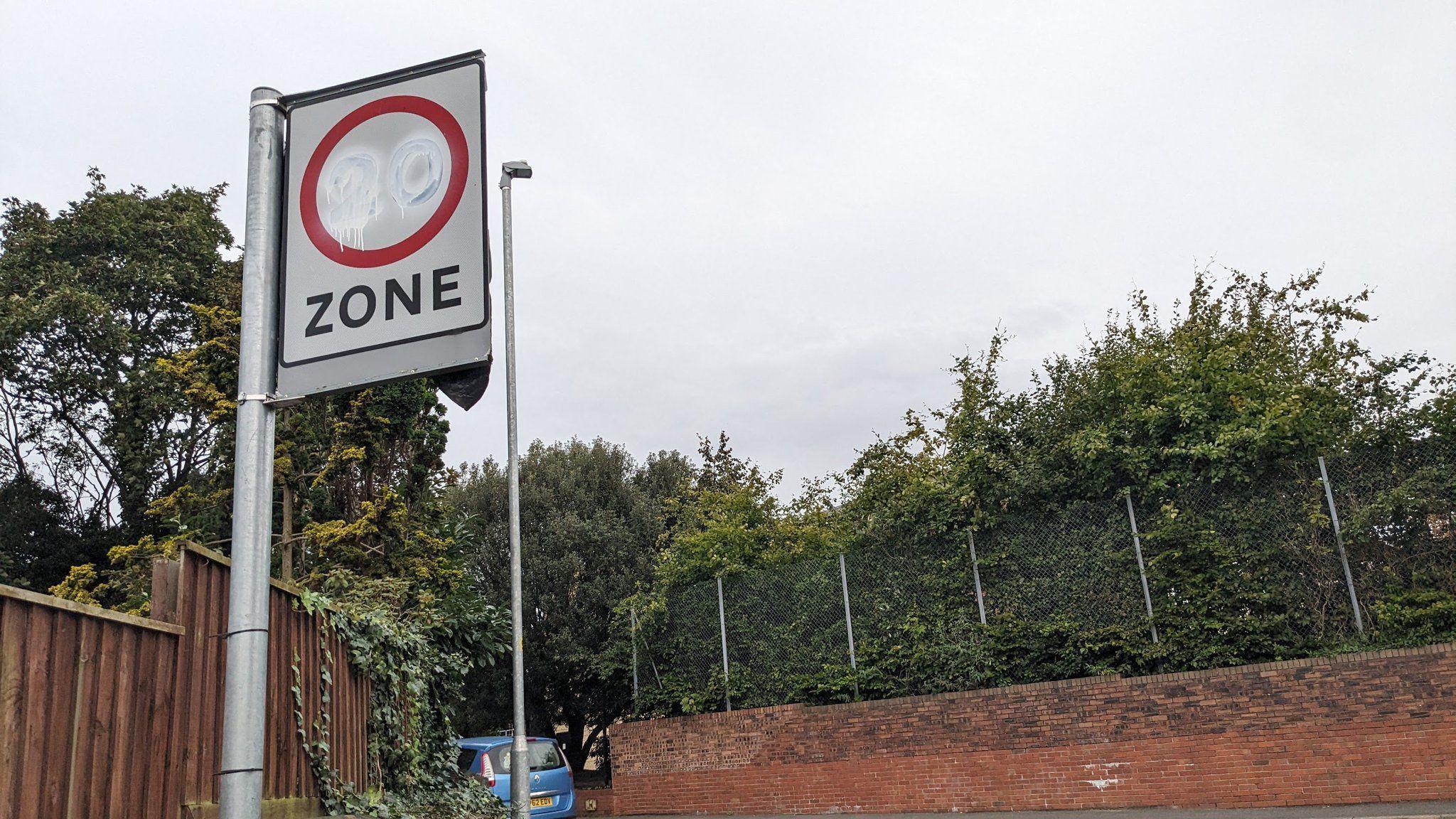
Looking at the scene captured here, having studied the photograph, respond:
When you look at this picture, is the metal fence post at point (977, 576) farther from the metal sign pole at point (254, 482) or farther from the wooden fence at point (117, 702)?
the metal sign pole at point (254, 482)

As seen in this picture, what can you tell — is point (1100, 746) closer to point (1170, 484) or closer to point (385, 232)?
point (1170, 484)

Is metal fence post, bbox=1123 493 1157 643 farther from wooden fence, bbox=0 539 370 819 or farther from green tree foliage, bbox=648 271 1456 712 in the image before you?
wooden fence, bbox=0 539 370 819

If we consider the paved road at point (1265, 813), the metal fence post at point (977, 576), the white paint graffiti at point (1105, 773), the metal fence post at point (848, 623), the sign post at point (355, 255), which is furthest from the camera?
the metal fence post at point (848, 623)

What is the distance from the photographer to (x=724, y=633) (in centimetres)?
1764

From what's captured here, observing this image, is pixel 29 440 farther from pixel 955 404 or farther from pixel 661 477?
pixel 955 404

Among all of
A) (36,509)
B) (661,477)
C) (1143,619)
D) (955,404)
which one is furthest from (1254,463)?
(36,509)

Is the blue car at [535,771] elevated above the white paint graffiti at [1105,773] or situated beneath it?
elevated above

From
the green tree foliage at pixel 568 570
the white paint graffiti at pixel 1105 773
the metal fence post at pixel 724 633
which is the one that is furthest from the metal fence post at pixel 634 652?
the white paint graffiti at pixel 1105 773

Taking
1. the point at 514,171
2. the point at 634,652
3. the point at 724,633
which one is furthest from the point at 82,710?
the point at 634,652

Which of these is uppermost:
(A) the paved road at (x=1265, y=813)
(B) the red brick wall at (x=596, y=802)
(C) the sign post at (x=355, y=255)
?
(C) the sign post at (x=355, y=255)

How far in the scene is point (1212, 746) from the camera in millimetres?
12273

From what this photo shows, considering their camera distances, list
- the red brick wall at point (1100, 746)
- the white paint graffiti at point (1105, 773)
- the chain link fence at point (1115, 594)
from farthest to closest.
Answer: the white paint graffiti at point (1105, 773)
the chain link fence at point (1115, 594)
the red brick wall at point (1100, 746)

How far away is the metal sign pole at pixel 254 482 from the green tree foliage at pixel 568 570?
2102cm

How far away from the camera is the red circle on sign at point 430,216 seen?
7.82ft
